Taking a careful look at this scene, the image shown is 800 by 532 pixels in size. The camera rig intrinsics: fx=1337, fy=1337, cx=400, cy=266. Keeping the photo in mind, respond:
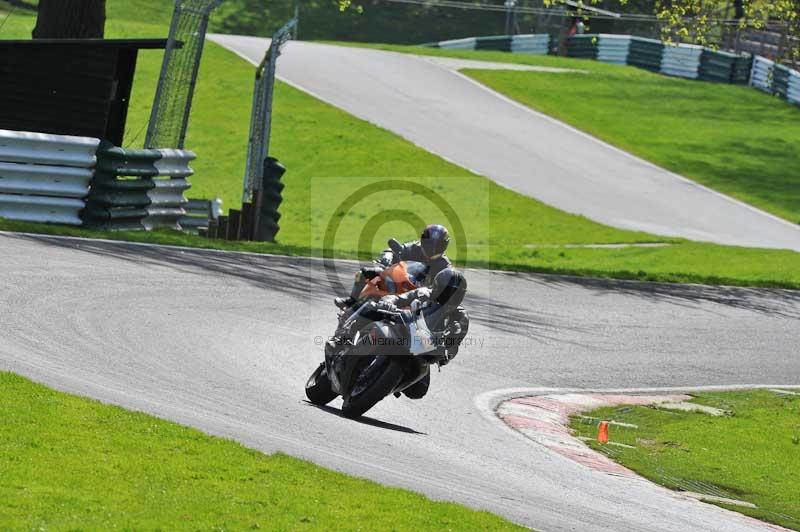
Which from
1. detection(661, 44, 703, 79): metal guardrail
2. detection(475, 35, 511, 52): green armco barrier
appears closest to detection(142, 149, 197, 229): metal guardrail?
detection(661, 44, 703, 79): metal guardrail

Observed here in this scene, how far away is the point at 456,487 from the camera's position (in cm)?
888

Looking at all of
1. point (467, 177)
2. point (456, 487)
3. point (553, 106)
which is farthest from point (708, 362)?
point (553, 106)

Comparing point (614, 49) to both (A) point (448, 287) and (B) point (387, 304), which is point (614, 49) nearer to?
(A) point (448, 287)

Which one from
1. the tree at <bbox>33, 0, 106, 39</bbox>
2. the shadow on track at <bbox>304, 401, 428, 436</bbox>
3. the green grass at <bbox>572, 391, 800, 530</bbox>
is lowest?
the green grass at <bbox>572, 391, 800, 530</bbox>

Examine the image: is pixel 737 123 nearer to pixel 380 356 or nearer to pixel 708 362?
pixel 708 362

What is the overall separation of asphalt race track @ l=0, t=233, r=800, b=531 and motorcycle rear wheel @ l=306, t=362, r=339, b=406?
0.59 feet

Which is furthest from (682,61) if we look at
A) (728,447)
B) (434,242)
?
(434,242)

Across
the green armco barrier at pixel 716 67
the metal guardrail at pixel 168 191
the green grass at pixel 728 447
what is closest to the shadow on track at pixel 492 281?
the metal guardrail at pixel 168 191

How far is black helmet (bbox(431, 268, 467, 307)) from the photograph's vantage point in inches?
421

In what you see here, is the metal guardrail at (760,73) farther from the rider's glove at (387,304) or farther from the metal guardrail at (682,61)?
the rider's glove at (387,304)

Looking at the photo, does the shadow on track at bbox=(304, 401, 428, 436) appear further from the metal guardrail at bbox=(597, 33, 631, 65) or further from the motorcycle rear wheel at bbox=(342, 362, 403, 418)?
the metal guardrail at bbox=(597, 33, 631, 65)

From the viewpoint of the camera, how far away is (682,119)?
144 feet

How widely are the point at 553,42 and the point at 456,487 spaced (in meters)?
48.3

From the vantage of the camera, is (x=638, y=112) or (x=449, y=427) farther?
(x=638, y=112)
